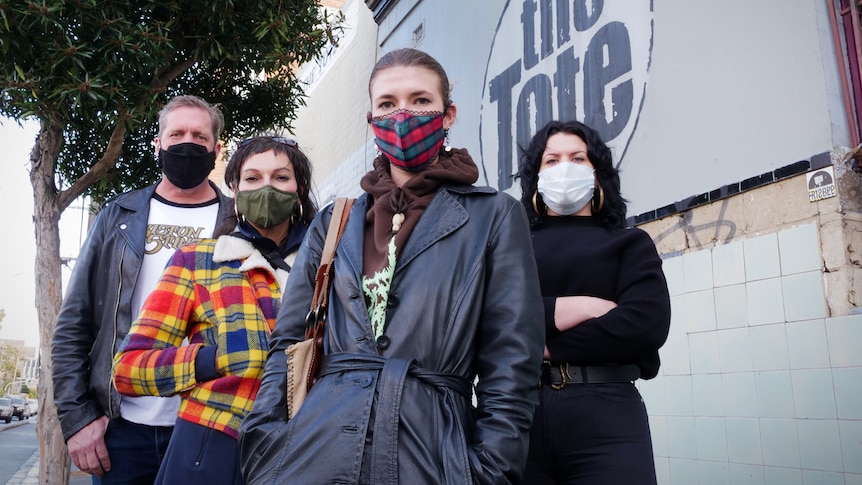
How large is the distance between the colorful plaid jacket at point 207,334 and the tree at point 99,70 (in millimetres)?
3849

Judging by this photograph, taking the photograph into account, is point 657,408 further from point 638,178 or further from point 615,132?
point 615,132

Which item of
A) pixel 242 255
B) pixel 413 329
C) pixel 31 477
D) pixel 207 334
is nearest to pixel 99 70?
pixel 242 255

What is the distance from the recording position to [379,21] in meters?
11.9

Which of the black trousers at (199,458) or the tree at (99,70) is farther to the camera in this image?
the tree at (99,70)

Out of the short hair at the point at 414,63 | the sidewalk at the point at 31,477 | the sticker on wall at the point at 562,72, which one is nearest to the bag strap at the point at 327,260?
the short hair at the point at 414,63

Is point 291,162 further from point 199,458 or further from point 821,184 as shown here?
point 821,184

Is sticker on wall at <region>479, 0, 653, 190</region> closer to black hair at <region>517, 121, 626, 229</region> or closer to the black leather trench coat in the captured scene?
black hair at <region>517, 121, 626, 229</region>

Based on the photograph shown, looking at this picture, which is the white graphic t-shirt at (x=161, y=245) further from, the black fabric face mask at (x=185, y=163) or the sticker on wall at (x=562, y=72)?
the sticker on wall at (x=562, y=72)

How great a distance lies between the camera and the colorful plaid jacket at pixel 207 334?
7.56 feet

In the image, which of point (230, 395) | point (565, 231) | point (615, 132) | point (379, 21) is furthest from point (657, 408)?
point (379, 21)

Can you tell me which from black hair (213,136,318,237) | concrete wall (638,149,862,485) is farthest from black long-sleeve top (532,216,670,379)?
concrete wall (638,149,862,485)

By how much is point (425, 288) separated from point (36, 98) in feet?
18.1

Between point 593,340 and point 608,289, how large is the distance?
0.89ft

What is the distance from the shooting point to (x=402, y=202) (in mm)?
1940
